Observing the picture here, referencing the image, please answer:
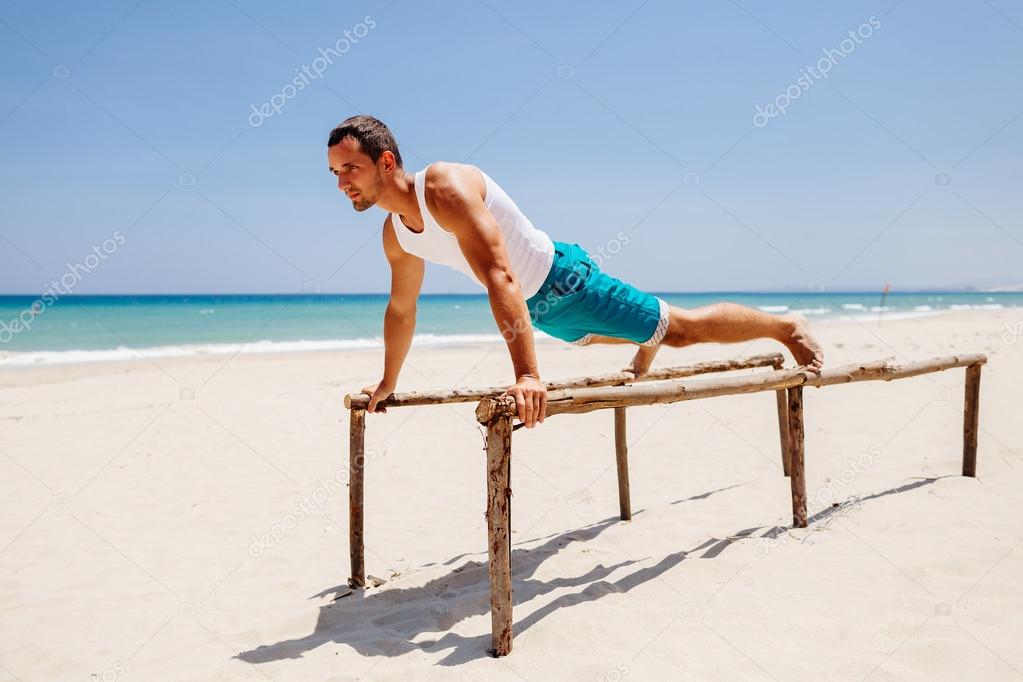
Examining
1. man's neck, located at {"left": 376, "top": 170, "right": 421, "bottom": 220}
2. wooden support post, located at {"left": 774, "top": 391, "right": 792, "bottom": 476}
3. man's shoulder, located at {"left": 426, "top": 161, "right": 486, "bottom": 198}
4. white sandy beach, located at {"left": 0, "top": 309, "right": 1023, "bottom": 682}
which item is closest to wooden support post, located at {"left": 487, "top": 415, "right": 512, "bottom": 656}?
white sandy beach, located at {"left": 0, "top": 309, "right": 1023, "bottom": 682}

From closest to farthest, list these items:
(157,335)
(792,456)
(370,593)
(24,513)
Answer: (370,593) → (792,456) → (24,513) → (157,335)

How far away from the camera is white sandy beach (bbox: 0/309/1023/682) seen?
2.53 meters

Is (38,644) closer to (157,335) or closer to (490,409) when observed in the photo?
(490,409)

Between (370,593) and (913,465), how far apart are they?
387 cm

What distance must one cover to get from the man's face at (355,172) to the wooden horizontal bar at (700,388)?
1.02 metres

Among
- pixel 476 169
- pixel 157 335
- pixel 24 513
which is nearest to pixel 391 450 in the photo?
pixel 24 513

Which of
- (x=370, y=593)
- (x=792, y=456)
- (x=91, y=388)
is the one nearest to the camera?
(x=370, y=593)

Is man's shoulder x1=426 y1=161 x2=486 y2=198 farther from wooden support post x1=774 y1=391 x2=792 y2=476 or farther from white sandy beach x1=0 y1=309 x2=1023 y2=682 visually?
wooden support post x1=774 y1=391 x2=792 y2=476

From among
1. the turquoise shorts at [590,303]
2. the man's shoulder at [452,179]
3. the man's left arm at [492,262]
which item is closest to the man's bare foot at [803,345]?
the turquoise shorts at [590,303]

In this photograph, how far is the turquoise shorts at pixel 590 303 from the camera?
3.03 metres

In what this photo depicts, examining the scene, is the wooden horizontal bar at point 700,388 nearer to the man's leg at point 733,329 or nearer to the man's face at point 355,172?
the man's leg at point 733,329

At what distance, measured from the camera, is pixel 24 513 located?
465 centimetres

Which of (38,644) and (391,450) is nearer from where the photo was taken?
(38,644)

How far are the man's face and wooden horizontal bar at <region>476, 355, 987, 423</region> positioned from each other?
3.34 ft
